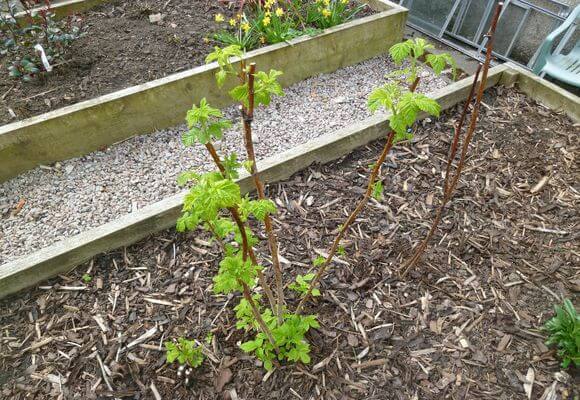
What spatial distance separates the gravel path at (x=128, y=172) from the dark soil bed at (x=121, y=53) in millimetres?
545

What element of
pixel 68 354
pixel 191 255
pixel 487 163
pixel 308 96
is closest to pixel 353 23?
pixel 308 96

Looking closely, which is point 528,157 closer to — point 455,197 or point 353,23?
point 455,197

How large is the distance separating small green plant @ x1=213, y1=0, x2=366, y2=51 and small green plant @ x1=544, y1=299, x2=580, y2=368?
3.10m

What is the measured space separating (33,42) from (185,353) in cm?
339

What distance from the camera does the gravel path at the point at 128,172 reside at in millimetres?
2826

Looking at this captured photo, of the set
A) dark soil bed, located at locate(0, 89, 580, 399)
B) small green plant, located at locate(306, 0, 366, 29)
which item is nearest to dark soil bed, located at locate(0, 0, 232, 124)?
Result: small green plant, located at locate(306, 0, 366, 29)

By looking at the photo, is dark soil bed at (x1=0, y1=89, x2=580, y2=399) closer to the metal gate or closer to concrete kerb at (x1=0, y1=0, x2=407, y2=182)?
concrete kerb at (x1=0, y1=0, x2=407, y2=182)

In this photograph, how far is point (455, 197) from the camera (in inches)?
113

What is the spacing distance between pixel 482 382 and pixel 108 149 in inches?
125

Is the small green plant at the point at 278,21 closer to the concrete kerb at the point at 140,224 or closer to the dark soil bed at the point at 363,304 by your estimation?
the concrete kerb at the point at 140,224

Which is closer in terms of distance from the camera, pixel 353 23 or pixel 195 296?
pixel 195 296

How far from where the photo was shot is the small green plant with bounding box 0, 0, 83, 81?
3410 millimetres

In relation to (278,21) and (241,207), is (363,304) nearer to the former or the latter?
(241,207)

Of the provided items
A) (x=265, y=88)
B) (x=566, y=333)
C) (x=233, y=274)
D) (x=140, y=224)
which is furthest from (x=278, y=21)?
(x=566, y=333)
